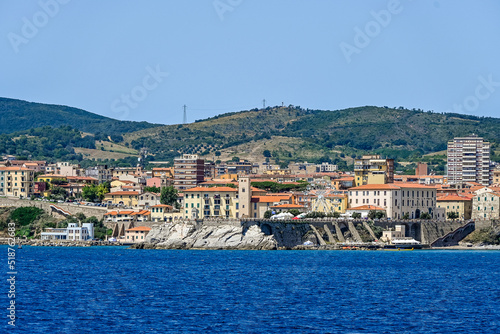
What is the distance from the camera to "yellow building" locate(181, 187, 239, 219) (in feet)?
321

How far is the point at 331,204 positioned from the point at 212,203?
497 inches

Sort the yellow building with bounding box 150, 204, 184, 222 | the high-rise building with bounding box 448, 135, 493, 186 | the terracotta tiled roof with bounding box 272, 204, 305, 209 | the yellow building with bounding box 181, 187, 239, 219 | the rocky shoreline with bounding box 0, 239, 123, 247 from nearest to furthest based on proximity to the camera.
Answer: the yellow building with bounding box 181, 187, 239, 219
the rocky shoreline with bounding box 0, 239, 123, 247
the terracotta tiled roof with bounding box 272, 204, 305, 209
the yellow building with bounding box 150, 204, 184, 222
the high-rise building with bounding box 448, 135, 493, 186

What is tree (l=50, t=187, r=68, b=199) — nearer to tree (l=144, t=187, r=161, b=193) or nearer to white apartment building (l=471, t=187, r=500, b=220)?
tree (l=144, t=187, r=161, b=193)

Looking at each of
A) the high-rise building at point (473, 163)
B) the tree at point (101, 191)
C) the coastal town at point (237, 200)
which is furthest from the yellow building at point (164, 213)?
the high-rise building at point (473, 163)

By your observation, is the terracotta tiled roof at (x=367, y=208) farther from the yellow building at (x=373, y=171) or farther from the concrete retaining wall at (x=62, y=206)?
the concrete retaining wall at (x=62, y=206)

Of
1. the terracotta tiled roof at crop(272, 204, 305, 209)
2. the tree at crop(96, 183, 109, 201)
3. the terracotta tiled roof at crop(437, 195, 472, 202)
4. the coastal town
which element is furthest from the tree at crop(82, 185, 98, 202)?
the terracotta tiled roof at crop(437, 195, 472, 202)

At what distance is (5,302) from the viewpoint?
4431 centimetres

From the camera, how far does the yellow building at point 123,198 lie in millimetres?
119062

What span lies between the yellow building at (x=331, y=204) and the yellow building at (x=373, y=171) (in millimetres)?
10955

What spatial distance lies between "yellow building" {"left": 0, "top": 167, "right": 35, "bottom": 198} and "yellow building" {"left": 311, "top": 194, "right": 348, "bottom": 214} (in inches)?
1645

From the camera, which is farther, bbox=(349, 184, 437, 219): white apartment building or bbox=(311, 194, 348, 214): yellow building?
bbox=(311, 194, 348, 214): yellow building

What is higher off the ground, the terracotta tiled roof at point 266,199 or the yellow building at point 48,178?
the yellow building at point 48,178

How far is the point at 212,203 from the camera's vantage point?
98.1 metres

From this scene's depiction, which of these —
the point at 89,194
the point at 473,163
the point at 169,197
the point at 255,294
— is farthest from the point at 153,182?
the point at 255,294
